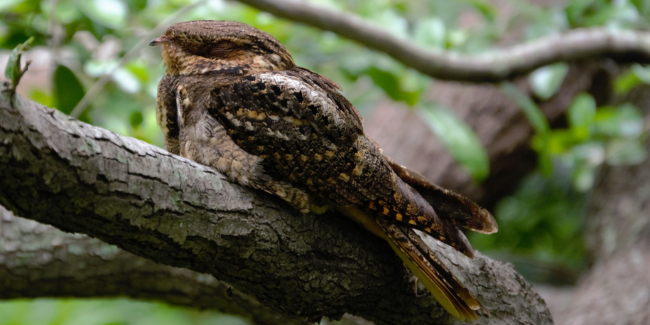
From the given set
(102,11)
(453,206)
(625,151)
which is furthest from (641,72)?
(102,11)

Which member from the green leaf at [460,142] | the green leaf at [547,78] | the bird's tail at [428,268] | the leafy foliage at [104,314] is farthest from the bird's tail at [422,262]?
the green leaf at [547,78]

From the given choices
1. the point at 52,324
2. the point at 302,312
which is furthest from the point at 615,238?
the point at 52,324

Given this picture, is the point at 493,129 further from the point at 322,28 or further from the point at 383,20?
the point at 322,28

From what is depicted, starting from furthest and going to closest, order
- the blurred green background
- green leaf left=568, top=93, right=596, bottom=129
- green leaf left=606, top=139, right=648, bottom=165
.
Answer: green leaf left=606, top=139, right=648, bottom=165, green leaf left=568, top=93, right=596, bottom=129, the blurred green background

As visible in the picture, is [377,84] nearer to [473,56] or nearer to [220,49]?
[473,56]

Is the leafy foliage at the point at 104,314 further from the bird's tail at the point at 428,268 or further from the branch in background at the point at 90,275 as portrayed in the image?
the bird's tail at the point at 428,268

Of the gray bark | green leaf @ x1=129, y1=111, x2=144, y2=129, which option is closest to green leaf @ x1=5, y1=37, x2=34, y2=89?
green leaf @ x1=129, y1=111, x2=144, y2=129

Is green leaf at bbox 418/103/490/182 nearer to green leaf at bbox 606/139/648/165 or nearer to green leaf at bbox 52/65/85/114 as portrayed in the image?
green leaf at bbox 606/139/648/165
